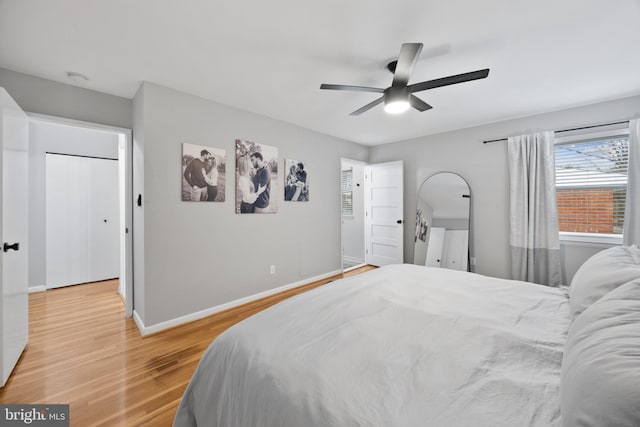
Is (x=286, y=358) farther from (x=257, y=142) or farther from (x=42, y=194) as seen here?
(x=42, y=194)

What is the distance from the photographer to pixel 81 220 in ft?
13.4

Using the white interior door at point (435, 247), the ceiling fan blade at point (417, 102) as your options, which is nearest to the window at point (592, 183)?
the white interior door at point (435, 247)

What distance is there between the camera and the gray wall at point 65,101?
2.31 meters

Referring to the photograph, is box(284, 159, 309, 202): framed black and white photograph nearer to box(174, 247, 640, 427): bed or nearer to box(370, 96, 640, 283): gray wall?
box(370, 96, 640, 283): gray wall

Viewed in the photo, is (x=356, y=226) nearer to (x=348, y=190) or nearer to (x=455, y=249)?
(x=348, y=190)

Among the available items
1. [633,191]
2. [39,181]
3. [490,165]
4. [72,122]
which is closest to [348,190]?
[490,165]

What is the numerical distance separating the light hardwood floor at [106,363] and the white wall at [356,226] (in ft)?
9.18

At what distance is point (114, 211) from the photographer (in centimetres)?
436

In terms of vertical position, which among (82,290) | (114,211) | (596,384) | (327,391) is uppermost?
(114,211)

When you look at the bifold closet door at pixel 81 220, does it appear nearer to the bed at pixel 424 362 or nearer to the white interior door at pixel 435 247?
the bed at pixel 424 362

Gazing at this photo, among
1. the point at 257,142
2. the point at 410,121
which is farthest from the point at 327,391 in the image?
the point at 410,121

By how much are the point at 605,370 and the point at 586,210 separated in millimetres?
3691

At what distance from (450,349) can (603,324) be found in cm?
47

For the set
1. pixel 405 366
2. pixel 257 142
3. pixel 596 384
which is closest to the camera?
pixel 596 384
